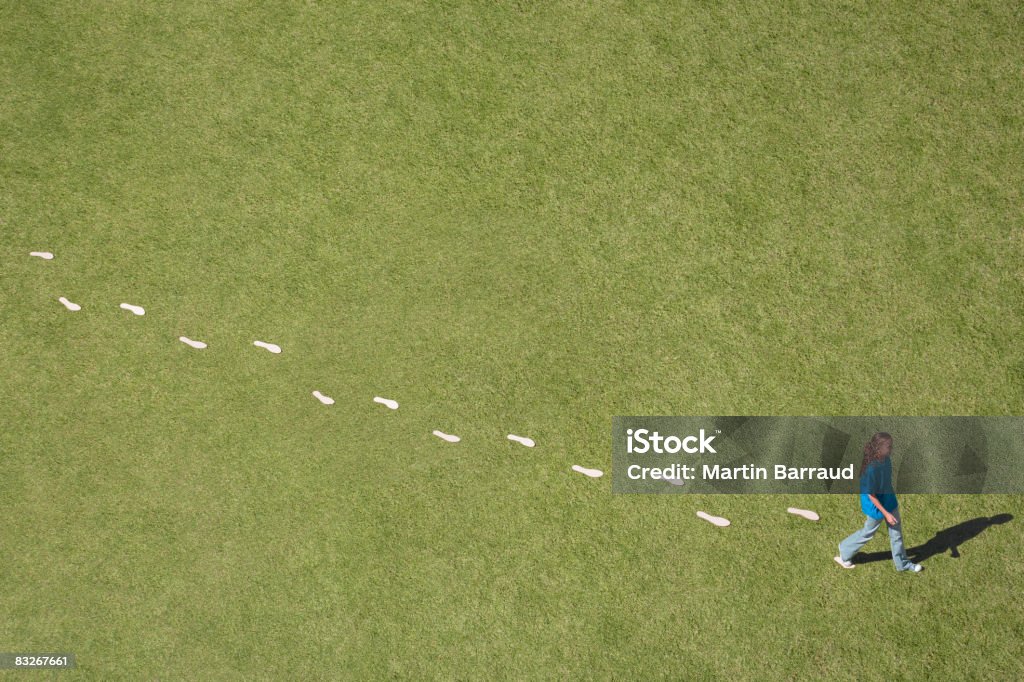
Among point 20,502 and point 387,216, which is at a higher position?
point 387,216

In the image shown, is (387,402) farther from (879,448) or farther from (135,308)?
(879,448)

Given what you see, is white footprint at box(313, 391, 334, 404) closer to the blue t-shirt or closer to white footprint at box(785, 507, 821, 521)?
white footprint at box(785, 507, 821, 521)

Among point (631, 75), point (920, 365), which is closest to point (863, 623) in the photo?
point (920, 365)

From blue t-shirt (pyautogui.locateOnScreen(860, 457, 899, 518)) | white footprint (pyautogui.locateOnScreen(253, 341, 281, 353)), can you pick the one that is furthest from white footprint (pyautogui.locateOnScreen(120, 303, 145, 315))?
blue t-shirt (pyautogui.locateOnScreen(860, 457, 899, 518))

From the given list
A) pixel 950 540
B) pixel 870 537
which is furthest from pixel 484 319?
pixel 950 540

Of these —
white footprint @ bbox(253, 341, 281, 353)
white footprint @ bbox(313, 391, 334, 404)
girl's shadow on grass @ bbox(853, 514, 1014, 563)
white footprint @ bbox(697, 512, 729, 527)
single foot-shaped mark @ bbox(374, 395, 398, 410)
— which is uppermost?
white footprint @ bbox(253, 341, 281, 353)

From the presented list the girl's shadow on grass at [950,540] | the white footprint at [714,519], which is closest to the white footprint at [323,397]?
the white footprint at [714,519]

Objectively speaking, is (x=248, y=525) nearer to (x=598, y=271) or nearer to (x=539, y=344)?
(x=539, y=344)
